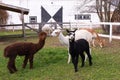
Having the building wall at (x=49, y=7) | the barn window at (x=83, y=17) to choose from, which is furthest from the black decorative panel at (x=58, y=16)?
the barn window at (x=83, y=17)

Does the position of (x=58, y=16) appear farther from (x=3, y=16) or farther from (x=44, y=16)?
(x=3, y=16)

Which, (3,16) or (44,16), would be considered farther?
(44,16)

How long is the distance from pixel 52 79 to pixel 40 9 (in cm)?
3901

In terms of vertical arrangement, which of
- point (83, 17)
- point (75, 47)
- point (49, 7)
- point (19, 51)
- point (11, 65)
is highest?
point (49, 7)

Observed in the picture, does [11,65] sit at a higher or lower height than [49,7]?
lower

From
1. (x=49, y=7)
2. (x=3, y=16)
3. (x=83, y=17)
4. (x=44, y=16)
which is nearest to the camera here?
(x=3, y=16)

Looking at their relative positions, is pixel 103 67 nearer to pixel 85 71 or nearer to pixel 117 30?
pixel 85 71

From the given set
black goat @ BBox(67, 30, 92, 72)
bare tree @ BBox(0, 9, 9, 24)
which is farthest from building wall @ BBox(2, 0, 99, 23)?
black goat @ BBox(67, 30, 92, 72)

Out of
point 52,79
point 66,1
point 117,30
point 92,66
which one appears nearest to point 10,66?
point 52,79

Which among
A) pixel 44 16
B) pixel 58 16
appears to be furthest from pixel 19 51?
pixel 58 16

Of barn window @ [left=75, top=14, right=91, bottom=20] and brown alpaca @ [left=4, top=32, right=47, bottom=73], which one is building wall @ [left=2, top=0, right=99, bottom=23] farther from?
brown alpaca @ [left=4, top=32, right=47, bottom=73]

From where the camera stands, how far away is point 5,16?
44.9 meters

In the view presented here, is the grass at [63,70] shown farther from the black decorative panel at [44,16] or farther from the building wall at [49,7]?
the building wall at [49,7]

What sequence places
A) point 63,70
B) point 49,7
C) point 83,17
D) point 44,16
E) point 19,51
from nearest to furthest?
point 63,70 < point 19,51 < point 44,16 < point 83,17 < point 49,7
